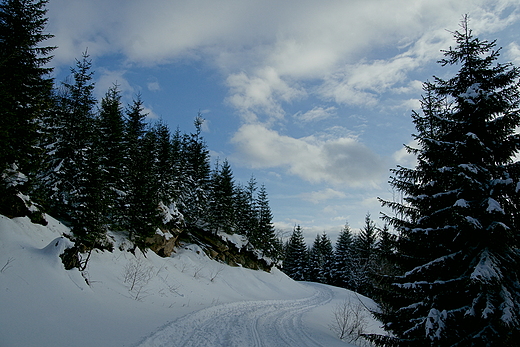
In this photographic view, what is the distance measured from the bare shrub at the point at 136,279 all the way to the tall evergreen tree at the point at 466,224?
11618mm

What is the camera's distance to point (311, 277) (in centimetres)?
5647

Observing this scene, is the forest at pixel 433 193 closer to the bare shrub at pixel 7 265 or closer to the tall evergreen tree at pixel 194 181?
the bare shrub at pixel 7 265

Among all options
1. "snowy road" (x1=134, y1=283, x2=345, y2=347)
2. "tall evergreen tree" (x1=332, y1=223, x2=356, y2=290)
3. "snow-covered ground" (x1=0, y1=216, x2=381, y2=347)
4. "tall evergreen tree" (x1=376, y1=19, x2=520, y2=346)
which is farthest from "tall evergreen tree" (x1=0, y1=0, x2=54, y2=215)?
"tall evergreen tree" (x1=332, y1=223, x2=356, y2=290)

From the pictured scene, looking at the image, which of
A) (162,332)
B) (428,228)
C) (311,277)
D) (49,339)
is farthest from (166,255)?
(311,277)

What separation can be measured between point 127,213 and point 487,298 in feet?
62.2

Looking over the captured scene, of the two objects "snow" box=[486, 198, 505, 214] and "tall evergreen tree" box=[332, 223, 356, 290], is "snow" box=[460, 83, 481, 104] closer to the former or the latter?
"snow" box=[486, 198, 505, 214]

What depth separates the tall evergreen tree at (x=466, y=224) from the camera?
21.5ft

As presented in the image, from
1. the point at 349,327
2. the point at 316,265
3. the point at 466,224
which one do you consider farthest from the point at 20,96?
the point at 316,265

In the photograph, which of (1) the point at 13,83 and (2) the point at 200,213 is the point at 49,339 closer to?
(1) the point at 13,83

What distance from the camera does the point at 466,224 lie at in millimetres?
6652

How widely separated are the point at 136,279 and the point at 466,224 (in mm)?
15608

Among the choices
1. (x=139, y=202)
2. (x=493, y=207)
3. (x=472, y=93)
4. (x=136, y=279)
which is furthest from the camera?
(x=139, y=202)

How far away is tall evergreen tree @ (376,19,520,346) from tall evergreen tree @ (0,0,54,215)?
576 inches

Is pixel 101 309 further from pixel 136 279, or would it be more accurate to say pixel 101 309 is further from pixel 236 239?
pixel 236 239
